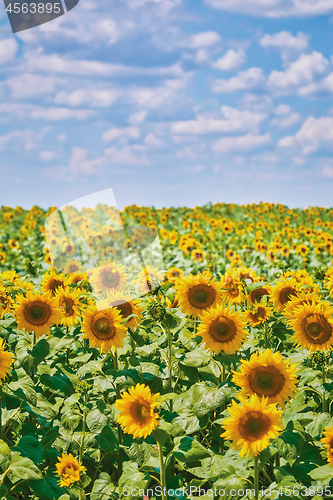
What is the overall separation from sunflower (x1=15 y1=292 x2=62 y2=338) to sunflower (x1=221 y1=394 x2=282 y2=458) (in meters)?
2.03

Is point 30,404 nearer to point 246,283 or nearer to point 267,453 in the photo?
point 267,453

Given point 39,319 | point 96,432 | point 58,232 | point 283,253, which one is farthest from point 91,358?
point 283,253

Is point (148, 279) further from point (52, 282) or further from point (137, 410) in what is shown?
point (137, 410)

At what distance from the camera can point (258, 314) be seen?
5098mm

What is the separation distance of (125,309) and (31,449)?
1359 mm

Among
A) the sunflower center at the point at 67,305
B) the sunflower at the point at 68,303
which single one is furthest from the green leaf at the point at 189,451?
the sunflower center at the point at 67,305

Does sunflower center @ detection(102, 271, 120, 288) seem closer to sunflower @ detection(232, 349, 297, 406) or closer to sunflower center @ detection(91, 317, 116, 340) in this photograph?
sunflower center @ detection(91, 317, 116, 340)

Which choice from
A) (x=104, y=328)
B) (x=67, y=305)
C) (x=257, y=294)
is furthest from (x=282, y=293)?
(x=67, y=305)

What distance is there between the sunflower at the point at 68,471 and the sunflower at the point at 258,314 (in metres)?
2.10

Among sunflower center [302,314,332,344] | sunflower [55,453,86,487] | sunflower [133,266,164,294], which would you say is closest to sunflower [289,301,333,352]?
sunflower center [302,314,332,344]

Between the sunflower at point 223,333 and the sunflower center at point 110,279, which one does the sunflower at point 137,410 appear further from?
the sunflower center at point 110,279

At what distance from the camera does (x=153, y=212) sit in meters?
28.9

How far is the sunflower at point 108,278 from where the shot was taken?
4816mm

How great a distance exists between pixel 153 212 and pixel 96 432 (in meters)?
25.2
